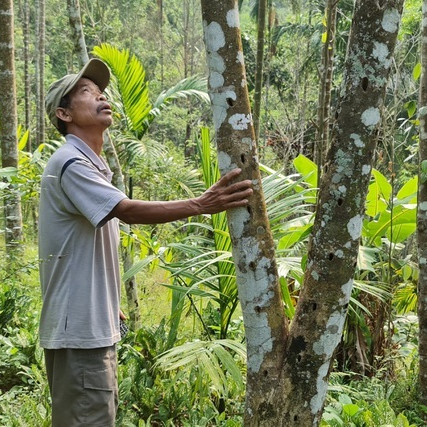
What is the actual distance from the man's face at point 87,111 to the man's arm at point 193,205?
0.53 metres

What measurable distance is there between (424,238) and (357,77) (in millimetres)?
1750

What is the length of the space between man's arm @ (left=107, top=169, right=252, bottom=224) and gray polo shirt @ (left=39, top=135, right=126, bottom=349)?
133mm

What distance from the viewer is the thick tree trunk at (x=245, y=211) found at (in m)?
2.09

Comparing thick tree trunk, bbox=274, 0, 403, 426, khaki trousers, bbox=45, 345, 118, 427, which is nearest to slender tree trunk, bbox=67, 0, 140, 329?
khaki trousers, bbox=45, 345, 118, 427

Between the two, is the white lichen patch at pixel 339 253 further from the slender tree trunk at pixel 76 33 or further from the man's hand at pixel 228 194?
the slender tree trunk at pixel 76 33

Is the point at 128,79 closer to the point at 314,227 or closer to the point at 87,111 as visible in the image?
the point at 87,111

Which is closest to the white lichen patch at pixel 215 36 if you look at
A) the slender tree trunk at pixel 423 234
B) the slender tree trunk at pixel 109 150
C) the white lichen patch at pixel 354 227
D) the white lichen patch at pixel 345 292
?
the white lichen patch at pixel 354 227

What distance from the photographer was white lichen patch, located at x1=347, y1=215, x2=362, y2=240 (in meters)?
2.04

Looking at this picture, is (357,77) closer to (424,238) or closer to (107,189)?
(107,189)

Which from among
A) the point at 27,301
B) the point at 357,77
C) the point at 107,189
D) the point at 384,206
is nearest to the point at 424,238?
the point at 384,206

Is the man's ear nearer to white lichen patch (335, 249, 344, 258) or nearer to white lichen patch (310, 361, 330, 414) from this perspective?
white lichen patch (335, 249, 344, 258)

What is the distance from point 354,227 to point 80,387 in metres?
1.26

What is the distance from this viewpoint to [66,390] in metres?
2.34

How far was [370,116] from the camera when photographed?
2002mm
